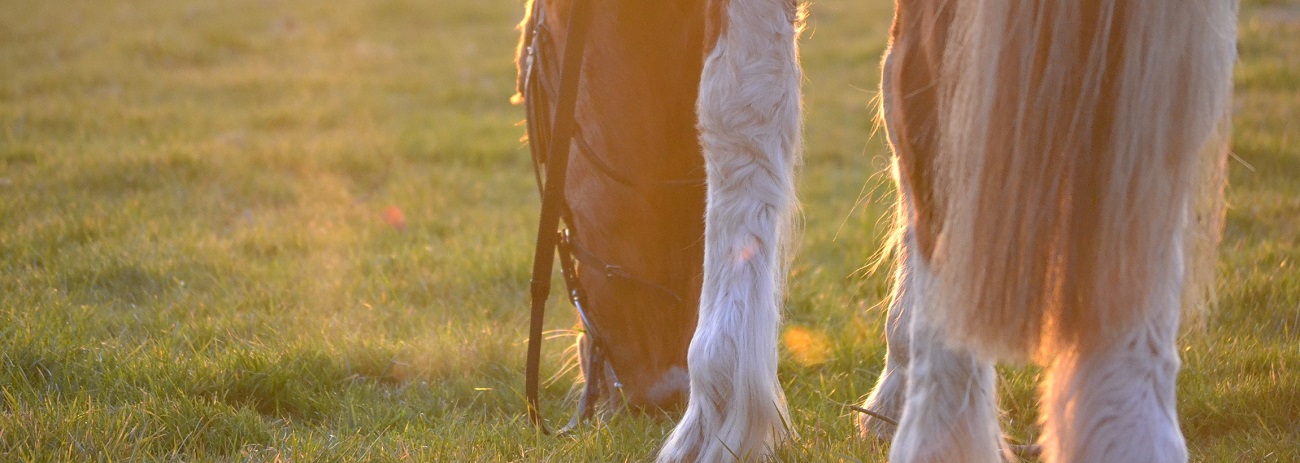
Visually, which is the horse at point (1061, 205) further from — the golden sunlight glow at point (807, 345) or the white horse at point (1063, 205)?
the golden sunlight glow at point (807, 345)

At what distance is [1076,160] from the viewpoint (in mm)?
1381

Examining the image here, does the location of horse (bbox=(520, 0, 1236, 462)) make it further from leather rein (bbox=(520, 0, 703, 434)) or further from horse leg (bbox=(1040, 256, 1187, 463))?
leather rein (bbox=(520, 0, 703, 434))

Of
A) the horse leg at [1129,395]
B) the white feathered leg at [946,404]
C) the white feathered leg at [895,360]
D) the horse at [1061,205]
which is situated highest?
the horse at [1061,205]

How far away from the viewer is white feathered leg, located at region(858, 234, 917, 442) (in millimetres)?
2131

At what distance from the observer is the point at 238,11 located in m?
11.7

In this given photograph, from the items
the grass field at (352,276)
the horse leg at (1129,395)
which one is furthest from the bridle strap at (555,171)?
the horse leg at (1129,395)

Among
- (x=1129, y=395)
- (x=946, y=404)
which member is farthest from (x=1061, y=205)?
(x=946, y=404)

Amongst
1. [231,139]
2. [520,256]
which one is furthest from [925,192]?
[231,139]

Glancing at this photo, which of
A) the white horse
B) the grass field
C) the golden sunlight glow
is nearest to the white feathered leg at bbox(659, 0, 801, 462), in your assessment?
the grass field

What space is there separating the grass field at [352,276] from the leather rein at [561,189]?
0.17 metres

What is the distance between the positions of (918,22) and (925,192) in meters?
0.27

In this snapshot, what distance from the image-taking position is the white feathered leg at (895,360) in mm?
2131

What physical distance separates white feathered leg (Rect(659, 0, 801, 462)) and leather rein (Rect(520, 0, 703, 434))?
290mm

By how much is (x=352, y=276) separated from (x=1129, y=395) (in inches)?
119
